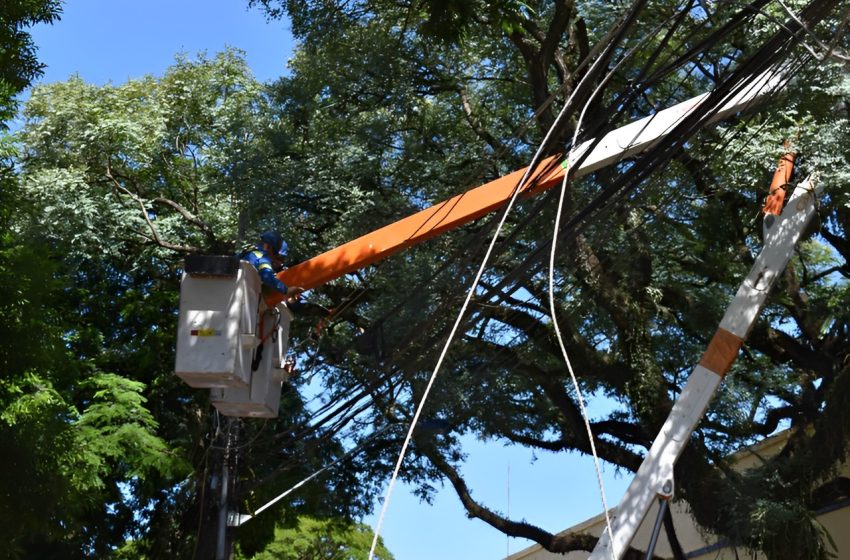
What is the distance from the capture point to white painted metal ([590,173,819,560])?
8.11m

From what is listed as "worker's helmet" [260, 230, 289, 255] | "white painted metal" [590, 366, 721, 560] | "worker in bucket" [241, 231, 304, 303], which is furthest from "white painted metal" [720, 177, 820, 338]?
"worker's helmet" [260, 230, 289, 255]

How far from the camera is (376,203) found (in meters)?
14.7

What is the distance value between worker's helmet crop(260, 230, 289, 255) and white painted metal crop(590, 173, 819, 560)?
322 centimetres

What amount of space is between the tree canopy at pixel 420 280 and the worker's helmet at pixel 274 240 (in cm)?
227

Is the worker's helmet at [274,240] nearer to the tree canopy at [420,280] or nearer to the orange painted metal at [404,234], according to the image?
the orange painted metal at [404,234]

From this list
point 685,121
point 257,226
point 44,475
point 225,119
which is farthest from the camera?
point 225,119

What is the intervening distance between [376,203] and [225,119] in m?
3.62

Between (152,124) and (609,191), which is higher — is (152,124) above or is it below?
above

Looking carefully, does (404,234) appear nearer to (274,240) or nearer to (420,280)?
(274,240)

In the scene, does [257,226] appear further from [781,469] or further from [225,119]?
[781,469]

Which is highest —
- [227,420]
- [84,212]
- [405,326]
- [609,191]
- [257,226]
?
[84,212]

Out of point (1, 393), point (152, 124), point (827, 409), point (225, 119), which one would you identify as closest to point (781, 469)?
point (827, 409)

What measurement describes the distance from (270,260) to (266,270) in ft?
1.18

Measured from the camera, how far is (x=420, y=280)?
1364cm
